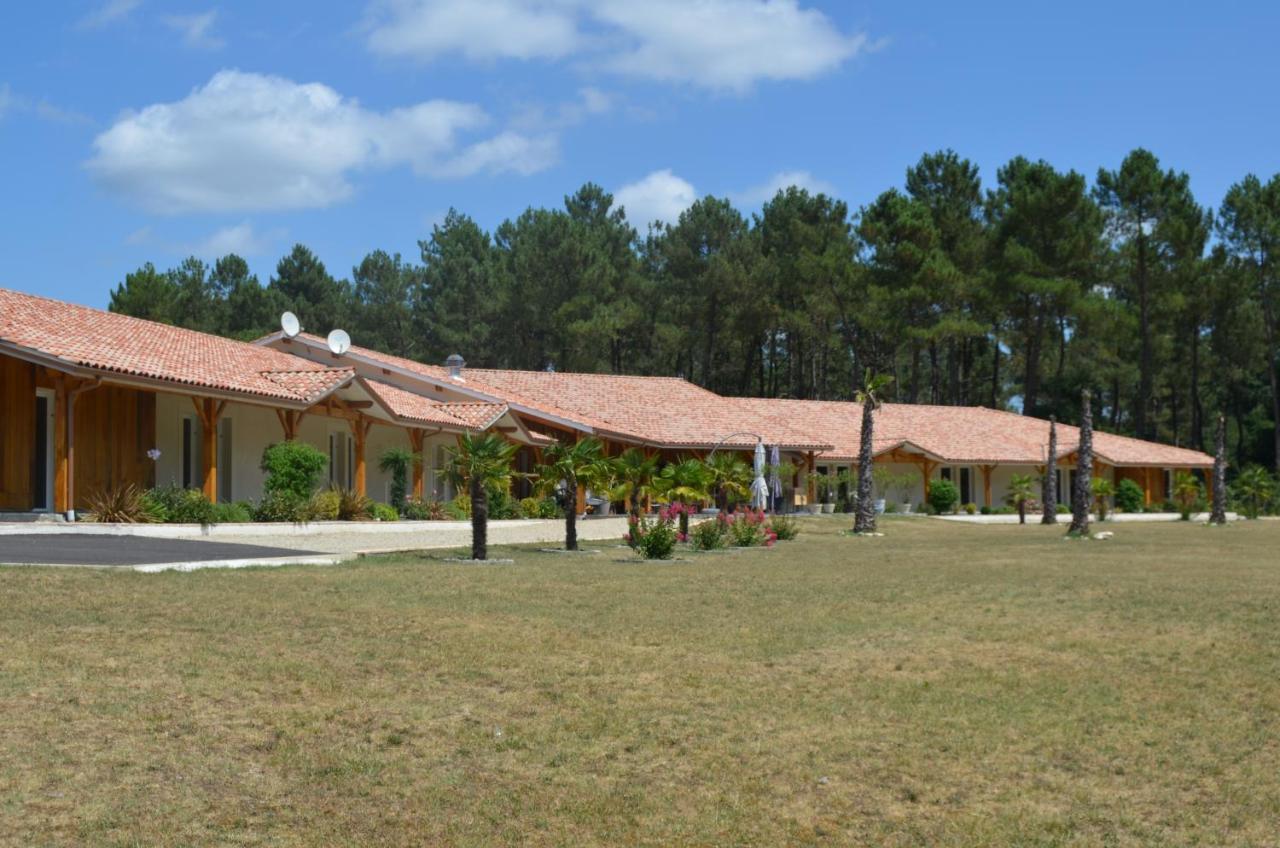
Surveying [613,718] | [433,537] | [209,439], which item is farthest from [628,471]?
[613,718]

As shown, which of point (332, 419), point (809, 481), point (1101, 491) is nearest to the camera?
point (332, 419)

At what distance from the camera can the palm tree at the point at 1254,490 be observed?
55.1m

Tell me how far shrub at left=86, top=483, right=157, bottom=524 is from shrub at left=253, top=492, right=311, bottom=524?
2.77 m

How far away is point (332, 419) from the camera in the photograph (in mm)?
33594

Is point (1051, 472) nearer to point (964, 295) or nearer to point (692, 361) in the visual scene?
point (964, 295)

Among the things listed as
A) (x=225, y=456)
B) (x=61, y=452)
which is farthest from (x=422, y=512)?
(x=61, y=452)

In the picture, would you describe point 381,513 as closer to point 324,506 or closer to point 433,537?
point 324,506

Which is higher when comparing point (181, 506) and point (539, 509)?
point (181, 506)

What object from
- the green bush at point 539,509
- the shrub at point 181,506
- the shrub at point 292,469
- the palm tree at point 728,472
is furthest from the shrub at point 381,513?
the palm tree at point 728,472

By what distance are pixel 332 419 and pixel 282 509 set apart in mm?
7507

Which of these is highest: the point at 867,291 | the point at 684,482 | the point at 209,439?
the point at 867,291

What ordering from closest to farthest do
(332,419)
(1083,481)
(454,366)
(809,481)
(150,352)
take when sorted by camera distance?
(150,352), (332,419), (1083,481), (454,366), (809,481)

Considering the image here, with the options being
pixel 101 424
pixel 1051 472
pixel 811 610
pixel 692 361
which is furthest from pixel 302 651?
pixel 692 361

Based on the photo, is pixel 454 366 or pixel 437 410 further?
pixel 454 366
